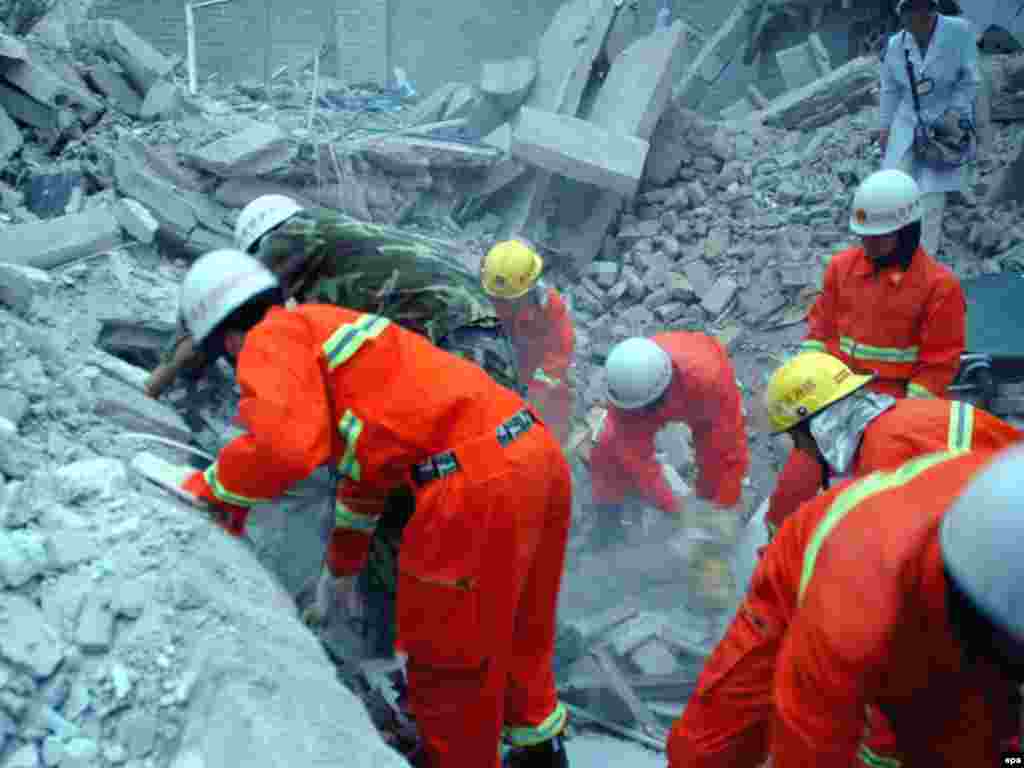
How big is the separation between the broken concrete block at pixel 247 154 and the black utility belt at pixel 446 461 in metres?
3.84

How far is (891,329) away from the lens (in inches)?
164

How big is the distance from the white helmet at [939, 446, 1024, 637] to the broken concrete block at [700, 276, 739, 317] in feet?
20.4

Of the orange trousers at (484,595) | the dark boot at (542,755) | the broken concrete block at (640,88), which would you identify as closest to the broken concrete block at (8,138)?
the orange trousers at (484,595)

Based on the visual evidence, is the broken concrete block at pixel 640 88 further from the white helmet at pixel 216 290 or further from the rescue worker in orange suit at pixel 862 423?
the white helmet at pixel 216 290

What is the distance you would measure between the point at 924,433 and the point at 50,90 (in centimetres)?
551

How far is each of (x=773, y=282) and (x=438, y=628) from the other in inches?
232

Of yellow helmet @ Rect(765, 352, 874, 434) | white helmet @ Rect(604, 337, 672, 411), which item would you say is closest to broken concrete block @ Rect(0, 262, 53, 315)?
white helmet @ Rect(604, 337, 672, 411)

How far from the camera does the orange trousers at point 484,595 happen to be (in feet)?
8.75

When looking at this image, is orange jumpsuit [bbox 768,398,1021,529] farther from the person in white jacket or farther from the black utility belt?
the person in white jacket

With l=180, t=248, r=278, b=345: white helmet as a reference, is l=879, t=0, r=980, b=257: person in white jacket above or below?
above

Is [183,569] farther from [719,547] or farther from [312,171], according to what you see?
[312,171]

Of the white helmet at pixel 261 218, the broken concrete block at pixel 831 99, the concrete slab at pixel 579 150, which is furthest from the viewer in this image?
the broken concrete block at pixel 831 99

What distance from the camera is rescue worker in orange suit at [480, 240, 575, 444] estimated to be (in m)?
5.16

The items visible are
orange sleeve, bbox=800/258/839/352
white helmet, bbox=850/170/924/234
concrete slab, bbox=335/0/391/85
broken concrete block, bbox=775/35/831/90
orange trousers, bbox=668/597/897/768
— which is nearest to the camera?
orange trousers, bbox=668/597/897/768
